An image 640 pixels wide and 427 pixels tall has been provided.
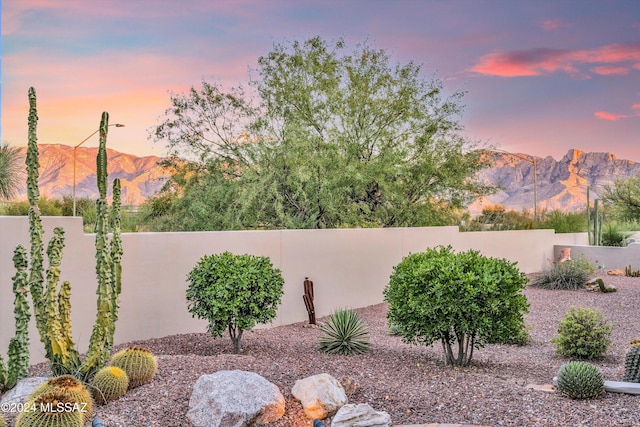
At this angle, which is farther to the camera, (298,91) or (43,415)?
(298,91)

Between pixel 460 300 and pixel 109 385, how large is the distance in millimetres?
3790

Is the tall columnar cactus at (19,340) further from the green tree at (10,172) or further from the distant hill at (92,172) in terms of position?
the distant hill at (92,172)

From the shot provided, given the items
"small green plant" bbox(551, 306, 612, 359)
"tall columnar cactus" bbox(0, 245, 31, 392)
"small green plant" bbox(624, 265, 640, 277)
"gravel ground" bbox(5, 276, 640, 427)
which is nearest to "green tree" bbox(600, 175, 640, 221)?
"small green plant" bbox(624, 265, 640, 277)

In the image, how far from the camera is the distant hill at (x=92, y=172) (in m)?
19.8

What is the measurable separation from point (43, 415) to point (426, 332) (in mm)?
4184

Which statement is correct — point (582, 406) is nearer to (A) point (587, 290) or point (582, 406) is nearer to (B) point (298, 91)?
(A) point (587, 290)

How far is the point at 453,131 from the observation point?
1853 centimetres

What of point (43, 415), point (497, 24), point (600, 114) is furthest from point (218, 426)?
point (600, 114)

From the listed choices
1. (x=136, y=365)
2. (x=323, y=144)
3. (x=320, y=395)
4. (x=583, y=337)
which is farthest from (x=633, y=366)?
(x=323, y=144)

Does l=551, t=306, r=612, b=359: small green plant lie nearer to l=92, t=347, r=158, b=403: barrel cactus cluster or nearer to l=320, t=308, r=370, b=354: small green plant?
l=320, t=308, r=370, b=354: small green plant

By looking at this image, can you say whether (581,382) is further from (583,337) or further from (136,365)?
(136,365)

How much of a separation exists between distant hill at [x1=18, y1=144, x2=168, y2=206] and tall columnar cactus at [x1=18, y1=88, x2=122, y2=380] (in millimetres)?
12550

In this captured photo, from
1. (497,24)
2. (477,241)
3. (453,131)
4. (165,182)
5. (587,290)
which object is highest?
(497,24)

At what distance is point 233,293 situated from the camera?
7.71 meters
